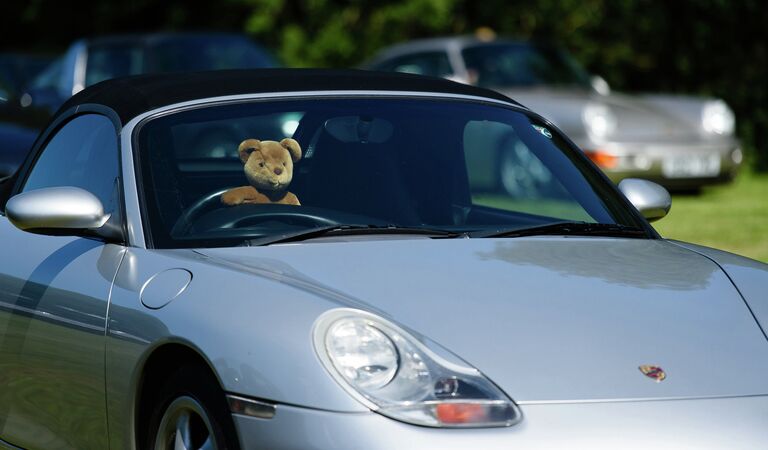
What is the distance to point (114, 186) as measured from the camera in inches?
178

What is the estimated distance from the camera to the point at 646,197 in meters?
5.00

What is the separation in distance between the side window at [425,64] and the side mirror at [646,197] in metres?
9.06

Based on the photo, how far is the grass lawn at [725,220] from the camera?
10750 mm

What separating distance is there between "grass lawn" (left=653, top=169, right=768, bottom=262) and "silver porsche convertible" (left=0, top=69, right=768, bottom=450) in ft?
17.5

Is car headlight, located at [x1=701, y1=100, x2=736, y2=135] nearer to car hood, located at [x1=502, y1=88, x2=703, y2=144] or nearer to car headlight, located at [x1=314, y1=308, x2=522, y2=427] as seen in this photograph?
car hood, located at [x1=502, y1=88, x2=703, y2=144]

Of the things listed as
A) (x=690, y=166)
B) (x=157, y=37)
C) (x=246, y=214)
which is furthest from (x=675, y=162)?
(x=246, y=214)

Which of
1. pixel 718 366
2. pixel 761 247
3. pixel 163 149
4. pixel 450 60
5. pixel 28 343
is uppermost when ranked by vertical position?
pixel 450 60

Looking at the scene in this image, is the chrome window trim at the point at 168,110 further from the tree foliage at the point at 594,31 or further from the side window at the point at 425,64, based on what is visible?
the tree foliage at the point at 594,31

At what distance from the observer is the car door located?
407cm

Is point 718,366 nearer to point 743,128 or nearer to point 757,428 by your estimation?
point 757,428

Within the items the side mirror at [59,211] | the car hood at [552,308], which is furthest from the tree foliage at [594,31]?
the side mirror at [59,211]

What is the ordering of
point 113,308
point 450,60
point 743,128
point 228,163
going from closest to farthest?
point 113,308, point 228,163, point 450,60, point 743,128

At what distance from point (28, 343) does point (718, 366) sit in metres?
1.90

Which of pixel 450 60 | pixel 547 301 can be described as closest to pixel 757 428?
pixel 547 301
